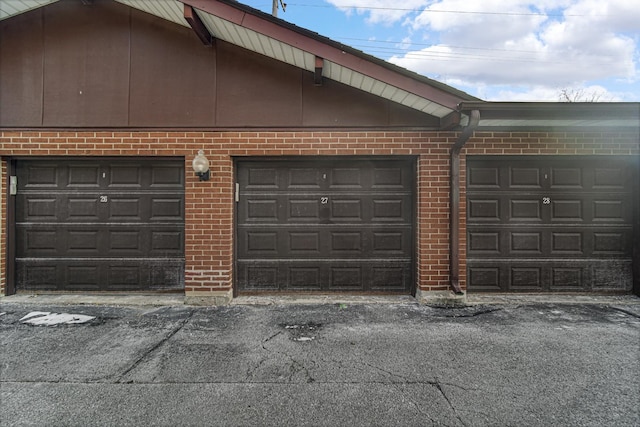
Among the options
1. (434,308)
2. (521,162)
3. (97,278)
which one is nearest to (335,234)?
(434,308)

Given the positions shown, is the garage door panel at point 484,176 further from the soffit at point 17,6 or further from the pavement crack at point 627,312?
the soffit at point 17,6

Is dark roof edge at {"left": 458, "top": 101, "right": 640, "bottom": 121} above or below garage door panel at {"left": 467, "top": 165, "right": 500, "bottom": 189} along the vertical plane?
above

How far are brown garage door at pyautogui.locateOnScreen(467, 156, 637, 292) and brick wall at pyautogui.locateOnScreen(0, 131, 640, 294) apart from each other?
1.68 feet

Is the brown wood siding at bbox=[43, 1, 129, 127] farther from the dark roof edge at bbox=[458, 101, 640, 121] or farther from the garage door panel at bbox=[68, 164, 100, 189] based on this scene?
the dark roof edge at bbox=[458, 101, 640, 121]

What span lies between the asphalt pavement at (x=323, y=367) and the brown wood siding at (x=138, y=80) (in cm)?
281

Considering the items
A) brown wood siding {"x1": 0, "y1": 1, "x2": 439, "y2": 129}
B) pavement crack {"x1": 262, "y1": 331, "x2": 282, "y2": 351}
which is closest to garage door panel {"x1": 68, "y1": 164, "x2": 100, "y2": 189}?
brown wood siding {"x1": 0, "y1": 1, "x2": 439, "y2": 129}

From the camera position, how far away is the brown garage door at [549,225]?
518cm

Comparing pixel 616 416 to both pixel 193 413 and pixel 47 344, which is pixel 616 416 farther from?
pixel 47 344

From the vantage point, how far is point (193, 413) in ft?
7.82

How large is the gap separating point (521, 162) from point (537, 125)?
0.59 m

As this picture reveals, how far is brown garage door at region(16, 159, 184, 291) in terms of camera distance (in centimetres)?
514

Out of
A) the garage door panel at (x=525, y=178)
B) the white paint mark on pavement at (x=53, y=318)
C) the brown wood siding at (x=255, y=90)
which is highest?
the brown wood siding at (x=255, y=90)

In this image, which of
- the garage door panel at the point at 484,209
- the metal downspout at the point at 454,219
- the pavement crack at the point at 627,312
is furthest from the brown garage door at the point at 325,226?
the pavement crack at the point at 627,312

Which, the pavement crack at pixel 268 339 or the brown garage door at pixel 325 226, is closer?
the pavement crack at pixel 268 339
